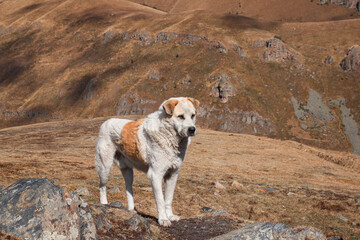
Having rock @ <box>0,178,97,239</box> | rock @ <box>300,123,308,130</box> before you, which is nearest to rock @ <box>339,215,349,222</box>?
rock @ <box>0,178,97,239</box>

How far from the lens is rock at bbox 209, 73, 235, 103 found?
95.7 m

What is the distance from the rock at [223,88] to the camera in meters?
95.7

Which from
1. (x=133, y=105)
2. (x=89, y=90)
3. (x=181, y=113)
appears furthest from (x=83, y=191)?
(x=89, y=90)

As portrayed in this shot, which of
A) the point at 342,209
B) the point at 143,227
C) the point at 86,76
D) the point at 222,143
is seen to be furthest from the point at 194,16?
the point at 143,227

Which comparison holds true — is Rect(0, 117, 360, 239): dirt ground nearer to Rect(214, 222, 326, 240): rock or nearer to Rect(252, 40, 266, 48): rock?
Rect(214, 222, 326, 240): rock

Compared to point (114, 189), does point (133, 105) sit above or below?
below

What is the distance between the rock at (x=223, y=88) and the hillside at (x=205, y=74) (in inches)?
11.4

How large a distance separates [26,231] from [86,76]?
11968 cm

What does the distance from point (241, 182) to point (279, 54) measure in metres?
100

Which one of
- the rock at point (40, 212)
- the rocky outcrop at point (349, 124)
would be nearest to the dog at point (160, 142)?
the rock at point (40, 212)

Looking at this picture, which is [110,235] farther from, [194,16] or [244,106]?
[194,16]

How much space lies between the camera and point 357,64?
11319 centimetres

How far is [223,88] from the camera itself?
315 ft

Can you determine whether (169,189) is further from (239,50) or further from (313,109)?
(239,50)
